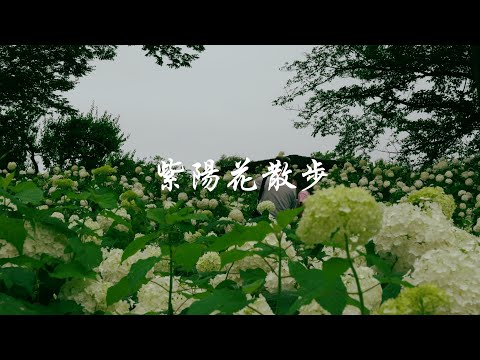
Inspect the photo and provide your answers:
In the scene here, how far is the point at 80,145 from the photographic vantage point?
76.3 feet

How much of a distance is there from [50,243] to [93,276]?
6.5 inches

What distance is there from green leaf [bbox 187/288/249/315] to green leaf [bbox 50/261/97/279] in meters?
0.52

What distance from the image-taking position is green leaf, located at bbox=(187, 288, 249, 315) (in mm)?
1090

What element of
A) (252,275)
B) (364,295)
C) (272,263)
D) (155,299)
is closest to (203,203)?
(272,263)

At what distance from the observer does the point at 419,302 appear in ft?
3.42

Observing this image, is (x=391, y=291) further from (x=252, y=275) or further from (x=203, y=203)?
(x=203, y=203)

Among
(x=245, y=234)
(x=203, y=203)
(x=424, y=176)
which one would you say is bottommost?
(x=245, y=234)

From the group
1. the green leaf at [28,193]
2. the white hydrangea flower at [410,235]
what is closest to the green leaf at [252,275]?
the white hydrangea flower at [410,235]

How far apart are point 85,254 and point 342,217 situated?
31.6 inches

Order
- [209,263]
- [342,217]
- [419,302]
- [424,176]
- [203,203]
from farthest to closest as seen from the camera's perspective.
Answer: [424,176], [203,203], [209,263], [342,217], [419,302]

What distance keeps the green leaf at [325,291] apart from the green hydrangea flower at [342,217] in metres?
0.08

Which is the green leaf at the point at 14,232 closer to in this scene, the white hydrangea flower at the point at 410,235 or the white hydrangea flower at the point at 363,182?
the white hydrangea flower at the point at 410,235

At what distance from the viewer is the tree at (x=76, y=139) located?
22.7 m
